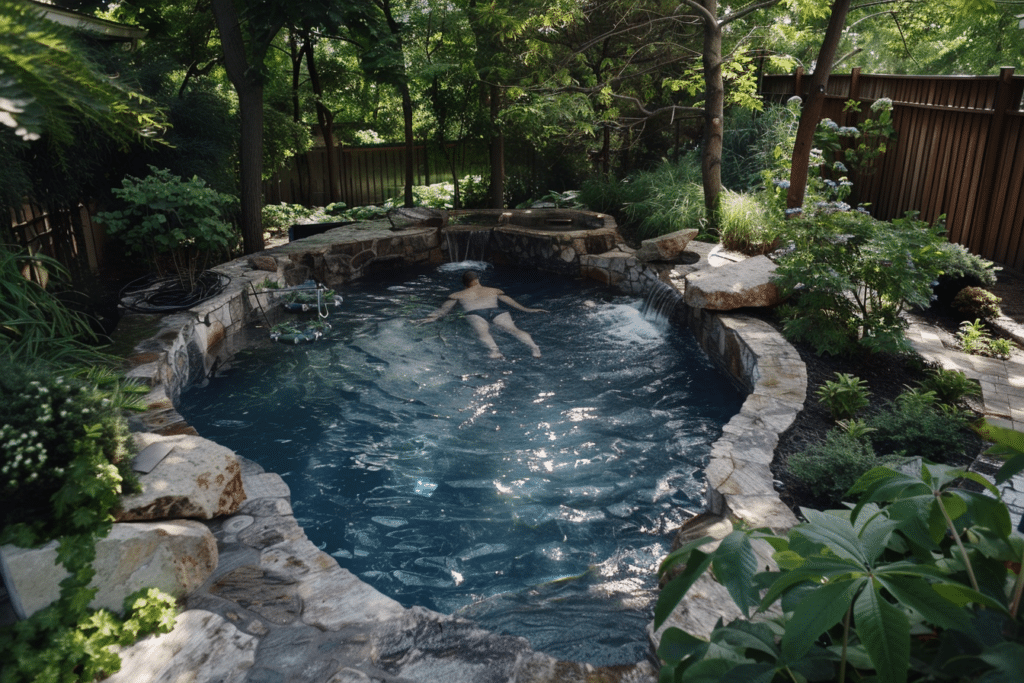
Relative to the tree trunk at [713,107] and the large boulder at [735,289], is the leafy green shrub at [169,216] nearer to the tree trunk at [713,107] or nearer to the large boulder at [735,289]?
the large boulder at [735,289]

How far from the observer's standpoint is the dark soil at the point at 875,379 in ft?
13.1

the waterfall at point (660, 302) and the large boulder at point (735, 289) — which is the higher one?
the large boulder at point (735, 289)

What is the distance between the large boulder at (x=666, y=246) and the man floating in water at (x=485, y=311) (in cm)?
167

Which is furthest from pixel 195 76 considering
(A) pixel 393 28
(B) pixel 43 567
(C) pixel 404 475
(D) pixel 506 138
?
(B) pixel 43 567

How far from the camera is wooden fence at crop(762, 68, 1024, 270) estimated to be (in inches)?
279

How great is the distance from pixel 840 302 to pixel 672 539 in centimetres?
292

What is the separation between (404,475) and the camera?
4902mm

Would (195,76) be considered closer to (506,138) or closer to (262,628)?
(506,138)

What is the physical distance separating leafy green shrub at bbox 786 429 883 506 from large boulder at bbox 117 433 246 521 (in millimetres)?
3256

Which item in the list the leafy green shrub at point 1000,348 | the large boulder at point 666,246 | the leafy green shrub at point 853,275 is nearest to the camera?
the leafy green shrub at point 853,275

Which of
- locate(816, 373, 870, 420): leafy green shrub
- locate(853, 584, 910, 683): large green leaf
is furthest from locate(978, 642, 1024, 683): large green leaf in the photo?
locate(816, 373, 870, 420): leafy green shrub

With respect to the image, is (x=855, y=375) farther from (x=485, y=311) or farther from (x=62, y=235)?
(x=62, y=235)

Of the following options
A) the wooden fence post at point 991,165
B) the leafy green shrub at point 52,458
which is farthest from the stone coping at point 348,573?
the wooden fence post at point 991,165

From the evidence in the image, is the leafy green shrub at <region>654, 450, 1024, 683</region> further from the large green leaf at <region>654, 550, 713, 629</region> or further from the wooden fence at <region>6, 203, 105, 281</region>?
the wooden fence at <region>6, 203, 105, 281</region>
